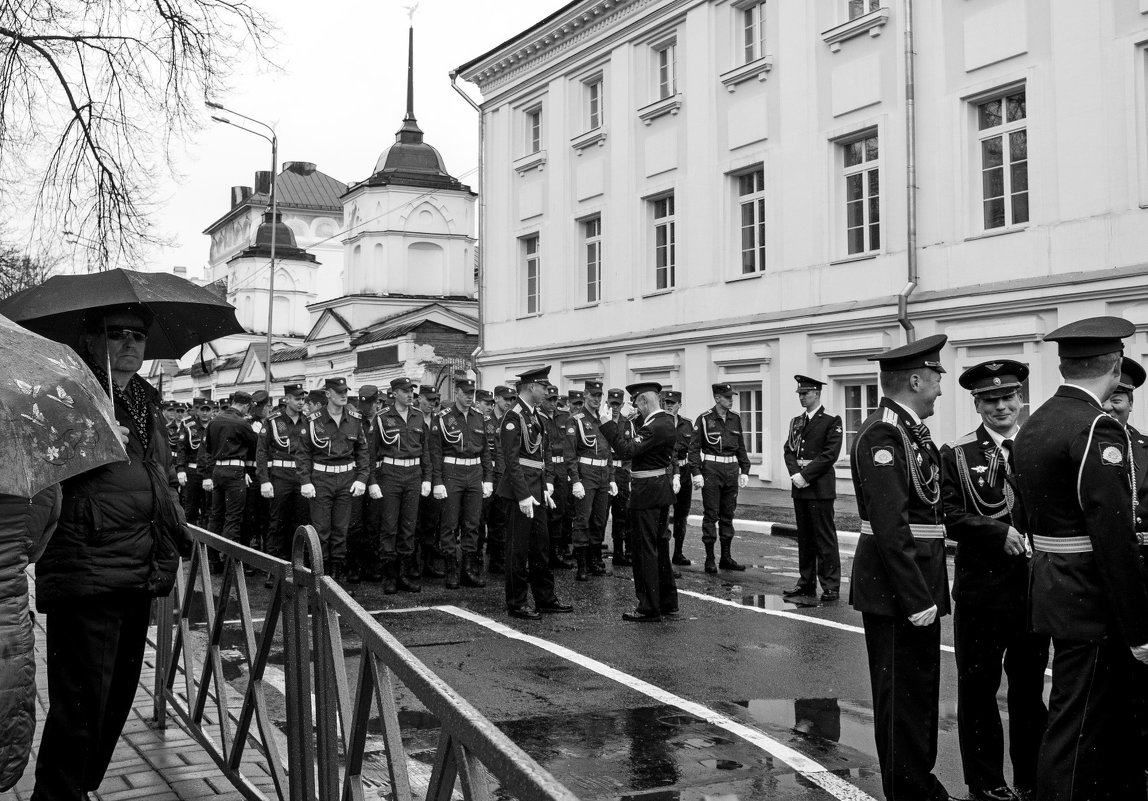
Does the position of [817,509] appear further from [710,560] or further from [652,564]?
[710,560]

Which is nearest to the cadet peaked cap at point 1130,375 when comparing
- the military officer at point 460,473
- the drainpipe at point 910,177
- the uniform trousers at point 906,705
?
the uniform trousers at point 906,705

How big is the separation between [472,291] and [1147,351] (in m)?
28.7

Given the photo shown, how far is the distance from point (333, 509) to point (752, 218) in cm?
1296

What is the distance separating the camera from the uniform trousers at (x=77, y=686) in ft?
13.5

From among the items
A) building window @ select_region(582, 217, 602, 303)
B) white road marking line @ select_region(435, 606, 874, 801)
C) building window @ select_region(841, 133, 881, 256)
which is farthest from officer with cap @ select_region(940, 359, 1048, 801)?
building window @ select_region(582, 217, 602, 303)

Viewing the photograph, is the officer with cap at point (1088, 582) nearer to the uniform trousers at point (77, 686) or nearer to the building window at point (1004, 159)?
the uniform trousers at point (77, 686)

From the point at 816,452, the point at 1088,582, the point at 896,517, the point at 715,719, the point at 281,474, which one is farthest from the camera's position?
the point at 281,474

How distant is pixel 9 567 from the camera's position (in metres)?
2.88

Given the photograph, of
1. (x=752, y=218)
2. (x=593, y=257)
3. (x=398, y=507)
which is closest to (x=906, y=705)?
(x=398, y=507)

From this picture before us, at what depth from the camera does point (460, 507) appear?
12.1 metres

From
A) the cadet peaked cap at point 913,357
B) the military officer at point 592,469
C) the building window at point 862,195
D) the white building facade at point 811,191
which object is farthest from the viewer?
the building window at point 862,195

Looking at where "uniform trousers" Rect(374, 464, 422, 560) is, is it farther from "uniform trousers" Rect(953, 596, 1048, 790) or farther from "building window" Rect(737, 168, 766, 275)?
"building window" Rect(737, 168, 766, 275)

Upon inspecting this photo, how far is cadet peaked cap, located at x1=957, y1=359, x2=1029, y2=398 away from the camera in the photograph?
5.47 metres

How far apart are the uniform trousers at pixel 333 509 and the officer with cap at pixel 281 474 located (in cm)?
95
